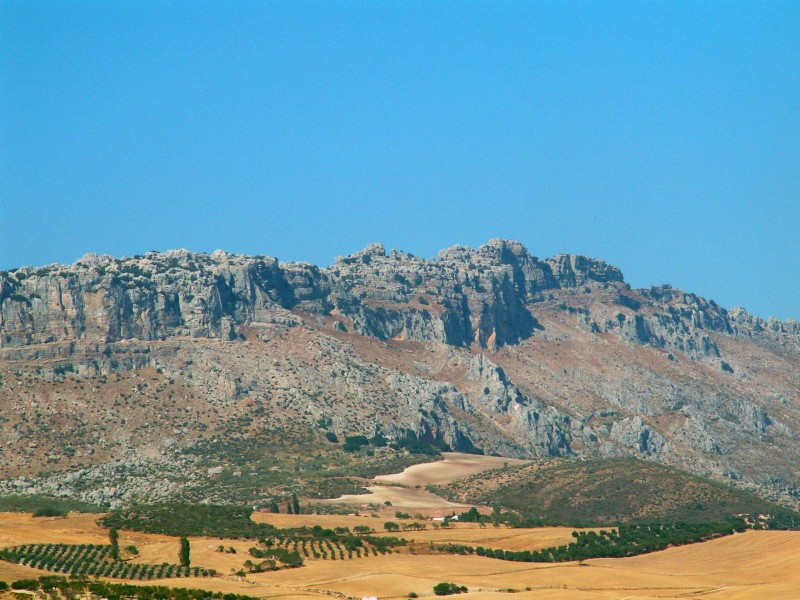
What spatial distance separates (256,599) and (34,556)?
3388cm

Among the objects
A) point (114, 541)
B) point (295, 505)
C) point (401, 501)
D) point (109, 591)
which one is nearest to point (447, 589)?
point (109, 591)

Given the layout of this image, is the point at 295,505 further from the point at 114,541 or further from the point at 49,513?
the point at 114,541

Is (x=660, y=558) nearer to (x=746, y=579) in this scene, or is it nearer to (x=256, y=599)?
(x=746, y=579)

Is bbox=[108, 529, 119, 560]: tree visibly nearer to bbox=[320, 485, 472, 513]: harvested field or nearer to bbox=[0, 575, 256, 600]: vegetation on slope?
bbox=[0, 575, 256, 600]: vegetation on slope

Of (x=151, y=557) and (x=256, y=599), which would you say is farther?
(x=151, y=557)

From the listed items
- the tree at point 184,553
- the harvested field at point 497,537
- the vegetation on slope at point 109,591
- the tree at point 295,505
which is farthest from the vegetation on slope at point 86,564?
the tree at point 295,505

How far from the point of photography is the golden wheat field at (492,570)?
11231cm

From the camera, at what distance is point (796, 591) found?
367 feet

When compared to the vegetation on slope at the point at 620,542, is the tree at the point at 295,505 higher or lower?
higher

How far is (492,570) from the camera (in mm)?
130125

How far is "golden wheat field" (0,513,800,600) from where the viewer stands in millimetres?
112312

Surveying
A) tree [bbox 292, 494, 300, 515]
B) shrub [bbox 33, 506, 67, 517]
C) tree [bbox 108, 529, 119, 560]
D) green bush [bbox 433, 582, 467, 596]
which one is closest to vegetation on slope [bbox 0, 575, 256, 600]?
green bush [bbox 433, 582, 467, 596]

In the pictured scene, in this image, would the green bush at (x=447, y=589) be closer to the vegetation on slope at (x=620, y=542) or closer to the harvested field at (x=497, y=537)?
the vegetation on slope at (x=620, y=542)

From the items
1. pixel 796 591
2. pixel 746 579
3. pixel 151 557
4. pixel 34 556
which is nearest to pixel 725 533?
pixel 746 579
